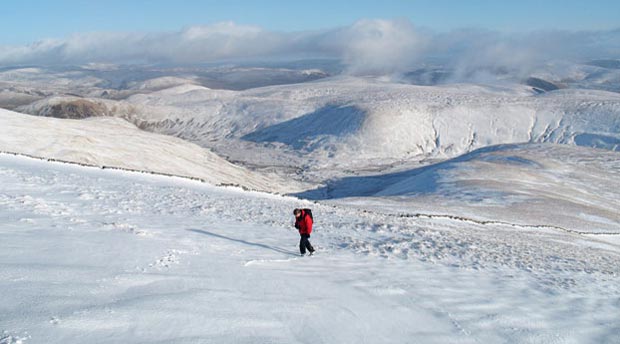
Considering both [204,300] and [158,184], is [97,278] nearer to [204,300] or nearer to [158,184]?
[204,300]

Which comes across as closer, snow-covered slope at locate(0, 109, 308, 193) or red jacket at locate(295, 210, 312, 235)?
red jacket at locate(295, 210, 312, 235)

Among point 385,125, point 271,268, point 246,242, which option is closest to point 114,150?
point 246,242

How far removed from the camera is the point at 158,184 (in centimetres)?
2577

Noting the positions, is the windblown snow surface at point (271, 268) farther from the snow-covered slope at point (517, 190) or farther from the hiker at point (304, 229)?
the snow-covered slope at point (517, 190)

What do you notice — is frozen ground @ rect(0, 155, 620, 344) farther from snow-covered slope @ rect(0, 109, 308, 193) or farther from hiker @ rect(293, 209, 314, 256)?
snow-covered slope @ rect(0, 109, 308, 193)

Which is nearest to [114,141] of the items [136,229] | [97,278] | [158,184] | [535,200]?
[158,184]

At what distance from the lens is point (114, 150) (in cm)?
6369

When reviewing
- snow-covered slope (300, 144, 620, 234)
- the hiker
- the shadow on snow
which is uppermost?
the hiker

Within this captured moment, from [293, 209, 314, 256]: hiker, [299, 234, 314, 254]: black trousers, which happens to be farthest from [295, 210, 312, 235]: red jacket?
[299, 234, 314, 254]: black trousers

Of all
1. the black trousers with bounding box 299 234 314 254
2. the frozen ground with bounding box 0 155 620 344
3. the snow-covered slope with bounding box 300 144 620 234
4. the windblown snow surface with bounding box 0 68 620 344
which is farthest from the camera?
the snow-covered slope with bounding box 300 144 620 234

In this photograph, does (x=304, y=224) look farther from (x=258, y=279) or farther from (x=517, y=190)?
(x=517, y=190)

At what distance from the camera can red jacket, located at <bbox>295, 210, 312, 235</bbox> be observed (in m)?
14.1

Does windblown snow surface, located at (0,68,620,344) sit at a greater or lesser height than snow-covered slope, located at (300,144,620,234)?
greater

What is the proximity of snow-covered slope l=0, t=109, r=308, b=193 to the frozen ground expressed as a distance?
30.3 m
